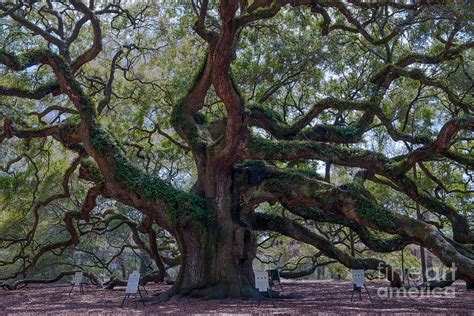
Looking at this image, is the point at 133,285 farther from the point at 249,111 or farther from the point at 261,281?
the point at 249,111

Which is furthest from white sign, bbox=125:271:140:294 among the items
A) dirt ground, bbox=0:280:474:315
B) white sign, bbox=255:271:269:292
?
white sign, bbox=255:271:269:292

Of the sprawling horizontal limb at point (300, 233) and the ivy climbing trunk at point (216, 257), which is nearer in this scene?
the ivy climbing trunk at point (216, 257)

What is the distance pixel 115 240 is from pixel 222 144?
16.9 metres

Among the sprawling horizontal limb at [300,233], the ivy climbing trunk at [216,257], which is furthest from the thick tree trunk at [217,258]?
the sprawling horizontal limb at [300,233]

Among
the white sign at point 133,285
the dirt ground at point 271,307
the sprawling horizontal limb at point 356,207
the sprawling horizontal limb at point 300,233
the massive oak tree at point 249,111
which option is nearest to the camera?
the dirt ground at point 271,307

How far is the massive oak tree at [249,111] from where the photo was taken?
8.95 meters

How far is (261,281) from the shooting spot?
762 centimetres

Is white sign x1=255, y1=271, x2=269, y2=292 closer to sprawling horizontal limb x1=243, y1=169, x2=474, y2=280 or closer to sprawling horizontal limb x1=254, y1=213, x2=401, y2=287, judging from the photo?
sprawling horizontal limb x1=243, y1=169, x2=474, y2=280

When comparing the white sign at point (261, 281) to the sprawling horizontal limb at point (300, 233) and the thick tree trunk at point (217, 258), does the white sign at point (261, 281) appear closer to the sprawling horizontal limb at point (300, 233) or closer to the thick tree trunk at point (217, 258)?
the thick tree trunk at point (217, 258)

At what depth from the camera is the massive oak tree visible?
29.4 ft

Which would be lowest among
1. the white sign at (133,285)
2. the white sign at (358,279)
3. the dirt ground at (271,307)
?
the dirt ground at (271,307)

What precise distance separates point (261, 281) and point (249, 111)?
10.6ft

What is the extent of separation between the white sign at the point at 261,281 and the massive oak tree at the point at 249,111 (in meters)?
1.56

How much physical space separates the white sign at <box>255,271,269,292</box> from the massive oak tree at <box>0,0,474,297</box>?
5.11 feet
